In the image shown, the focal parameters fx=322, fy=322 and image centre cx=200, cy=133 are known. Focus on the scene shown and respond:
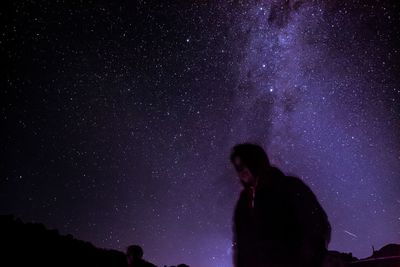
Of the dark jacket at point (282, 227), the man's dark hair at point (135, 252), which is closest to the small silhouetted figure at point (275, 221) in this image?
the dark jacket at point (282, 227)

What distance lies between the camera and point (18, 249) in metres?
15.3

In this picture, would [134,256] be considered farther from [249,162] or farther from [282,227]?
[282,227]

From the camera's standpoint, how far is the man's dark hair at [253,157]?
2.23 metres

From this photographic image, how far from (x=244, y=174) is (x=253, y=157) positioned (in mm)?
146

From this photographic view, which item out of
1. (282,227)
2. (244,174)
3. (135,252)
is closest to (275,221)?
(282,227)

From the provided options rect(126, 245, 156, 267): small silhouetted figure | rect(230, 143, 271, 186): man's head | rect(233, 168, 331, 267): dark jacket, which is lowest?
rect(233, 168, 331, 267): dark jacket

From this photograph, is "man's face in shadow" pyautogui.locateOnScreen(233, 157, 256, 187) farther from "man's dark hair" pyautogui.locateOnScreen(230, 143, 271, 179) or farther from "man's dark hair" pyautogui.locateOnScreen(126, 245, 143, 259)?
"man's dark hair" pyautogui.locateOnScreen(126, 245, 143, 259)

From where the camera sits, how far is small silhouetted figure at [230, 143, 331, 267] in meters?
1.79

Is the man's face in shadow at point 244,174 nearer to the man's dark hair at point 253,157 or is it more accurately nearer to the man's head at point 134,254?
the man's dark hair at point 253,157

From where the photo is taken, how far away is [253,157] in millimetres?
2250

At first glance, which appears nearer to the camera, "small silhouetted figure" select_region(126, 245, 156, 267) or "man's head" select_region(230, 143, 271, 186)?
"man's head" select_region(230, 143, 271, 186)

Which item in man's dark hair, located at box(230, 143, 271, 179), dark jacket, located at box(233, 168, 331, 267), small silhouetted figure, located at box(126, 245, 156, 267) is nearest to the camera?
dark jacket, located at box(233, 168, 331, 267)

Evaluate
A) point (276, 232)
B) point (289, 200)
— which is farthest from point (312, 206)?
point (276, 232)

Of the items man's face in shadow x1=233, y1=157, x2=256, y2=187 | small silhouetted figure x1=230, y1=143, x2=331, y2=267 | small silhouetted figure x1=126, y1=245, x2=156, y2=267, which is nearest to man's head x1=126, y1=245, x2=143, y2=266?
small silhouetted figure x1=126, y1=245, x2=156, y2=267
